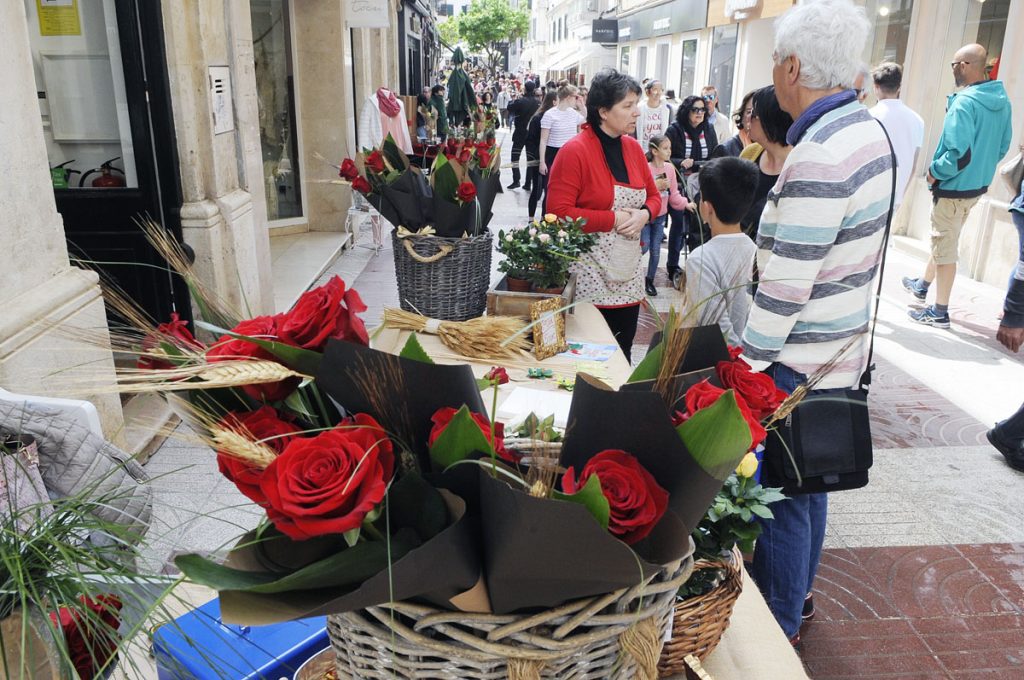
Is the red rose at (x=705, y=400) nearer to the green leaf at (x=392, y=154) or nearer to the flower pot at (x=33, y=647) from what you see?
the flower pot at (x=33, y=647)

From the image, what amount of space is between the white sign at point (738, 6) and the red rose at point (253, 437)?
53.3 ft

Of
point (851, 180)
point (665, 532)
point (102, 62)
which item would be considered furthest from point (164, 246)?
point (102, 62)

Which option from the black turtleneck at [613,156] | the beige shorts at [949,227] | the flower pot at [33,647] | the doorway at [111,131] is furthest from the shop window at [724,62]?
the flower pot at [33,647]

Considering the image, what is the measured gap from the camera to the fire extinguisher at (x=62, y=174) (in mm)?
4504

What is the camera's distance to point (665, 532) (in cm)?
95

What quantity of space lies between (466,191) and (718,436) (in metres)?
2.20

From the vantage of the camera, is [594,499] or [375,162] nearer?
[594,499]

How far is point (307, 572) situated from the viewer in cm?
85

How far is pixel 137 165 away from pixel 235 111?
0.89 meters

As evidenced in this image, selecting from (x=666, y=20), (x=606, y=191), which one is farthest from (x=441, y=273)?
(x=666, y=20)

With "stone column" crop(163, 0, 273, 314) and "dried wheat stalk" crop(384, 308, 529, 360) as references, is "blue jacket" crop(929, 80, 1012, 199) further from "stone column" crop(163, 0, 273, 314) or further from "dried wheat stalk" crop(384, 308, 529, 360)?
"stone column" crop(163, 0, 273, 314)

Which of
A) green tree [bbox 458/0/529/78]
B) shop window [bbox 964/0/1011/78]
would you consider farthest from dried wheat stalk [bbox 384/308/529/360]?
green tree [bbox 458/0/529/78]

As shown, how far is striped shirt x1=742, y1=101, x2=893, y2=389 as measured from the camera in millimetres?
2098

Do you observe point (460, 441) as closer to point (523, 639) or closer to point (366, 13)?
point (523, 639)
